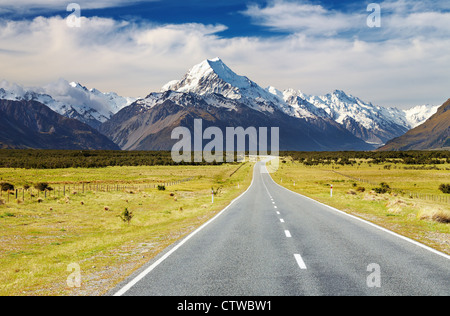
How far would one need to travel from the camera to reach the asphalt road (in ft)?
23.8

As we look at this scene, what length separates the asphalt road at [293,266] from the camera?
23.8ft

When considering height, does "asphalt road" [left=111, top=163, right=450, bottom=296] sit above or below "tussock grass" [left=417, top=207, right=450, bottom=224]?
above

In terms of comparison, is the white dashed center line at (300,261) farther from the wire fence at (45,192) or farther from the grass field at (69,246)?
the wire fence at (45,192)

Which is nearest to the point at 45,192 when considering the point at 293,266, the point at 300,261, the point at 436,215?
the point at 436,215

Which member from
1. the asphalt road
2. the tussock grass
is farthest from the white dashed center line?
the tussock grass

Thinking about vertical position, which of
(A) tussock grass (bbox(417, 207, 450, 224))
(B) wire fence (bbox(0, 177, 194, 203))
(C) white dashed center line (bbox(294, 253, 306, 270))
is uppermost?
(C) white dashed center line (bbox(294, 253, 306, 270))

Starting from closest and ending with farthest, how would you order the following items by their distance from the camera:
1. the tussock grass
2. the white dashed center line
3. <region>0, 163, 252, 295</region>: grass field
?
<region>0, 163, 252, 295</region>: grass field < the white dashed center line < the tussock grass

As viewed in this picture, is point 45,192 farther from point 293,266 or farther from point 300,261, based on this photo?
point 293,266

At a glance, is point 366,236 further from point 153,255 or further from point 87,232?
point 87,232

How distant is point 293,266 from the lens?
905cm

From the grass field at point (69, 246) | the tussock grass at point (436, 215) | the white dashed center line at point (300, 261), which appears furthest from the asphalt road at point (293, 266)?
the tussock grass at point (436, 215)

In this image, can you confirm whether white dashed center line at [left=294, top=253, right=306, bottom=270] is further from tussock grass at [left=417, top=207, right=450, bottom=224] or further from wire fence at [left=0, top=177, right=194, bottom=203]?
wire fence at [left=0, top=177, right=194, bottom=203]
